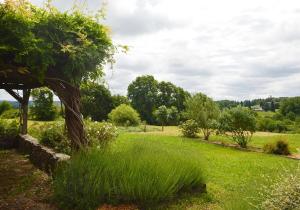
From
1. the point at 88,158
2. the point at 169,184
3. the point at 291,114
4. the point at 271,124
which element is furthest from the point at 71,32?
the point at 291,114

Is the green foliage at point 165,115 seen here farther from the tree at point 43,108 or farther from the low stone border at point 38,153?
the low stone border at point 38,153

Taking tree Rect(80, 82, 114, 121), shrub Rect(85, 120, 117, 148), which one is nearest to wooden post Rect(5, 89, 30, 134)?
shrub Rect(85, 120, 117, 148)

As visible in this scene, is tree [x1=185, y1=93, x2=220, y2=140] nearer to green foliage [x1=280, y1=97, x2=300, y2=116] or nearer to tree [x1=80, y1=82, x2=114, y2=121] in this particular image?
tree [x1=80, y1=82, x2=114, y2=121]

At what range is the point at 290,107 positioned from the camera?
5172 cm

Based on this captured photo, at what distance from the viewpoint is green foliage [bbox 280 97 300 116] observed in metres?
50.9

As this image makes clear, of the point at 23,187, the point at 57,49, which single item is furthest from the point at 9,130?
the point at 57,49

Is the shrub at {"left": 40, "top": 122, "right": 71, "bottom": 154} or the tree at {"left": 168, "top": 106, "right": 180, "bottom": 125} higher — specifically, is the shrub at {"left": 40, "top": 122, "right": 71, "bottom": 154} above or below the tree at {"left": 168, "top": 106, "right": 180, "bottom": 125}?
below

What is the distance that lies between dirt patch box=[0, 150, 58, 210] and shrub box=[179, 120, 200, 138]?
14.5 m

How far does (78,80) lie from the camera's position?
23.8ft

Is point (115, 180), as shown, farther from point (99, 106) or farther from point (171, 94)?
point (171, 94)

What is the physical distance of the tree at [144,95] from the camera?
55406mm

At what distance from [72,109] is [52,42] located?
1.45 m

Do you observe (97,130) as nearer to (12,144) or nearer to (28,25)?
(12,144)

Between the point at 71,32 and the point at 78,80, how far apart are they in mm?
985
